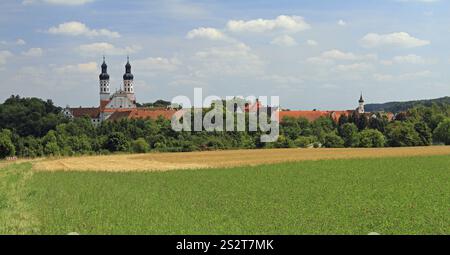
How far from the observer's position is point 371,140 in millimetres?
84562

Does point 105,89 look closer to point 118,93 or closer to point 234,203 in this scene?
point 118,93

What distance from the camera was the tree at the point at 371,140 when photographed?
275 ft

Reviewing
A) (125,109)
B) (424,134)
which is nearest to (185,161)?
(424,134)

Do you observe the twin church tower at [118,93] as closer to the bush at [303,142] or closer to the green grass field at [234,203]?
the bush at [303,142]

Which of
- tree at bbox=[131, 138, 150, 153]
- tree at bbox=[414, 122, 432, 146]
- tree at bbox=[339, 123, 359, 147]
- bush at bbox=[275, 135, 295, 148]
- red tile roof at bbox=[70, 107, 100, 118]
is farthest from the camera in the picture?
red tile roof at bbox=[70, 107, 100, 118]

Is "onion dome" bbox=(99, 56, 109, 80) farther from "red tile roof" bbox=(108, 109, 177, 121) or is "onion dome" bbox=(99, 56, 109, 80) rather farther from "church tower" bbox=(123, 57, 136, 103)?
"red tile roof" bbox=(108, 109, 177, 121)

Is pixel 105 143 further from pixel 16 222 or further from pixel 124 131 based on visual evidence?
pixel 16 222

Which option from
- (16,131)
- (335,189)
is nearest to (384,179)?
(335,189)

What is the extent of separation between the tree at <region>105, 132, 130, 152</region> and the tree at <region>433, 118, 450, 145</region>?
4511cm

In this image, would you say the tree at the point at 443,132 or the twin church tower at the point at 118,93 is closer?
the tree at the point at 443,132

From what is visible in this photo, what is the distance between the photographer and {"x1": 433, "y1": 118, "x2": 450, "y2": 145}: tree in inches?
3524

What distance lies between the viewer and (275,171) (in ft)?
129

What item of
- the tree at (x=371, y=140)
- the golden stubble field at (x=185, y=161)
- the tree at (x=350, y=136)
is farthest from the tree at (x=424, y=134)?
the golden stubble field at (x=185, y=161)

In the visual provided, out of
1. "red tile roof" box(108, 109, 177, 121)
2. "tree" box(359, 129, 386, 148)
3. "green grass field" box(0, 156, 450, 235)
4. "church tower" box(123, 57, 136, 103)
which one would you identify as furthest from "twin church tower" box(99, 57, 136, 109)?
"green grass field" box(0, 156, 450, 235)
